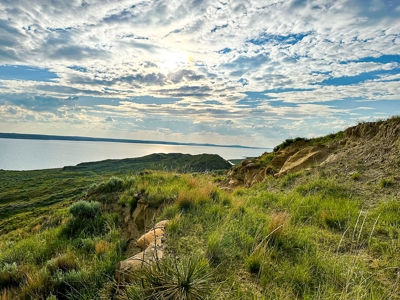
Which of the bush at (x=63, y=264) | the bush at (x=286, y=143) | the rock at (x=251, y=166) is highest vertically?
the bush at (x=286, y=143)

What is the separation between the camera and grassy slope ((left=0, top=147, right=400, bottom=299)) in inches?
141

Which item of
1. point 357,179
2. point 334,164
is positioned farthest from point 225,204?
point 334,164

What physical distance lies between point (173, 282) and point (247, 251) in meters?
1.63

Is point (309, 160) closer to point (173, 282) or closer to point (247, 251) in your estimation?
point (247, 251)

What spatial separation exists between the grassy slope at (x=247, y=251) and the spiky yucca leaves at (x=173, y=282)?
1.0 inches

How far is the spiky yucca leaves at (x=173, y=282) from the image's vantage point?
317 cm

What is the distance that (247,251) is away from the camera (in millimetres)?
4414

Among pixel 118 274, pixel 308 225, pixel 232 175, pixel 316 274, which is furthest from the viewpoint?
pixel 232 175

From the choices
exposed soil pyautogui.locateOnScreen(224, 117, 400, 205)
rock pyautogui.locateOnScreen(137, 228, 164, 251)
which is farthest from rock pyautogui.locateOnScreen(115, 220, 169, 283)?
exposed soil pyautogui.locateOnScreen(224, 117, 400, 205)

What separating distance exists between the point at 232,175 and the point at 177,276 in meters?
16.8

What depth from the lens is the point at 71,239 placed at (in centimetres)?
827

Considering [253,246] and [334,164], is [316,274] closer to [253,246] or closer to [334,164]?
[253,246]

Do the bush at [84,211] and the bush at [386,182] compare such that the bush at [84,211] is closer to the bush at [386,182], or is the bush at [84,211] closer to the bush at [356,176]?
the bush at [356,176]

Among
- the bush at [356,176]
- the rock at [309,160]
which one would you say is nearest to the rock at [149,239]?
the bush at [356,176]
